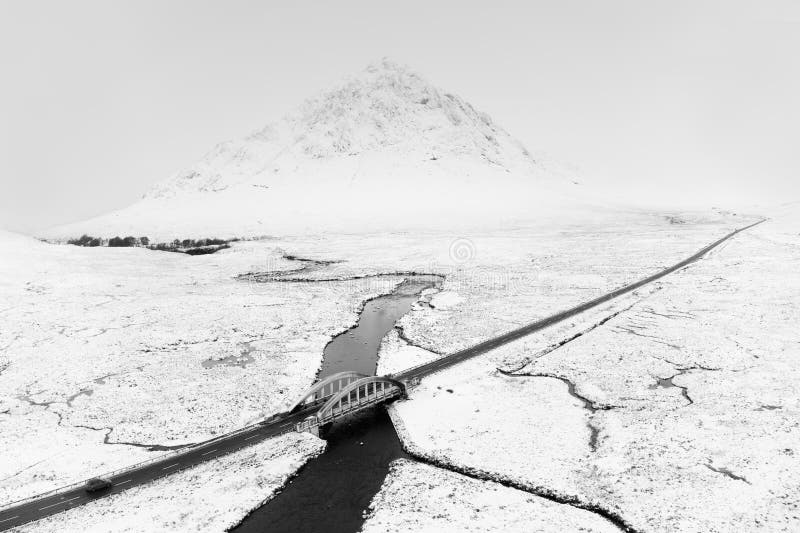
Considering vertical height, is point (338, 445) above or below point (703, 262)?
below

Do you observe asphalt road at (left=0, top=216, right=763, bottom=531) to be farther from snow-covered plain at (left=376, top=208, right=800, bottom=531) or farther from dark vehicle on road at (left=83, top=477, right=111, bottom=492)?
snow-covered plain at (left=376, top=208, right=800, bottom=531)

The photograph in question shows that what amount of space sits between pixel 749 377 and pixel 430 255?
4088 inches

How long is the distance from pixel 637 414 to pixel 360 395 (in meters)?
24.9

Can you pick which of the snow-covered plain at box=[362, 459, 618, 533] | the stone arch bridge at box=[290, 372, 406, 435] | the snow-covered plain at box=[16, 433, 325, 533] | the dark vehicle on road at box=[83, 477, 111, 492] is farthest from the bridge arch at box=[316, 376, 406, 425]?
the dark vehicle on road at box=[83, 477, 111, 492]

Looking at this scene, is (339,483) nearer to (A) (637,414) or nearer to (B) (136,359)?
(A) (637,414)

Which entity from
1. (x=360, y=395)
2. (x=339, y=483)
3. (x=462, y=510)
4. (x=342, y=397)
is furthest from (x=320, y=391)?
(x=462, y=510)

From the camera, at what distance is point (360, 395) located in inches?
1695

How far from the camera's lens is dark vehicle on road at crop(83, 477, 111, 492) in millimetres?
28578

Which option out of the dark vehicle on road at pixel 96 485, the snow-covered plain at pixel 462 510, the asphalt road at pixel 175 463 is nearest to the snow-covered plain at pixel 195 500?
the asphalt road at pixel 175 463

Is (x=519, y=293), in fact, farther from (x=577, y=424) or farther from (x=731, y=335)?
(x=577, y=424)

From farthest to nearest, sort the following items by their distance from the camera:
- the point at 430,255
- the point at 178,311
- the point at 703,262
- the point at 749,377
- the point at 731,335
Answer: the point at 430,255 → the point at 703,262 → the point at 178,311 → the point at 731,335 → the point at 749,377

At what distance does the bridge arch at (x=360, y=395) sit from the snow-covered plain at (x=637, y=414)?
1917mm

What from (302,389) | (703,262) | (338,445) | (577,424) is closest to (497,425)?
Answer: (577,424)

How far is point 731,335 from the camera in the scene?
2213 inches
